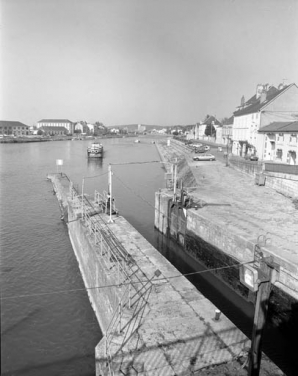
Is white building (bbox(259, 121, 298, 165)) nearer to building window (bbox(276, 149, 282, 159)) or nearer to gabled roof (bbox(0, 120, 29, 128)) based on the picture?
building window (bbox(276, 149, 282, 159))

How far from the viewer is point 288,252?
1266 cm

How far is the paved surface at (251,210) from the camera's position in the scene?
14.5 meters

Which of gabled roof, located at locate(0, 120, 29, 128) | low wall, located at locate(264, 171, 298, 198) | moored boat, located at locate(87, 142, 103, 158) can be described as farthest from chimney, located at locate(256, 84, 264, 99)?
gabled roof, located at locate(0, 120, 29, 128)

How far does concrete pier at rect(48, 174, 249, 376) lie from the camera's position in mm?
7785

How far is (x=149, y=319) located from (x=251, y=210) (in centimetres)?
1192

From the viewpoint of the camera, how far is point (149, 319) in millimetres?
9391

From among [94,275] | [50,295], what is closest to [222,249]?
[94,275]

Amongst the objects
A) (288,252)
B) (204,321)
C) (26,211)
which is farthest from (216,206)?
(26,211)

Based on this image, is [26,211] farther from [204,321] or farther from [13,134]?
[13,134]

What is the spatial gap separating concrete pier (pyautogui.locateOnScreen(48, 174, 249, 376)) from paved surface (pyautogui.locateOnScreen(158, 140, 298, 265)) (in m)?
4.08

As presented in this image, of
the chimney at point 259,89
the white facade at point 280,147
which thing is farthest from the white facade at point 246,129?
the chimney at point 259,89

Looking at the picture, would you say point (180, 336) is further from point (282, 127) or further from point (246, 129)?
point (246, 129)

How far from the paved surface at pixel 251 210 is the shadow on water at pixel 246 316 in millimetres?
2570

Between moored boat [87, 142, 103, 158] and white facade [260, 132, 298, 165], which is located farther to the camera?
moored boat [87, 142, 103, 158]
